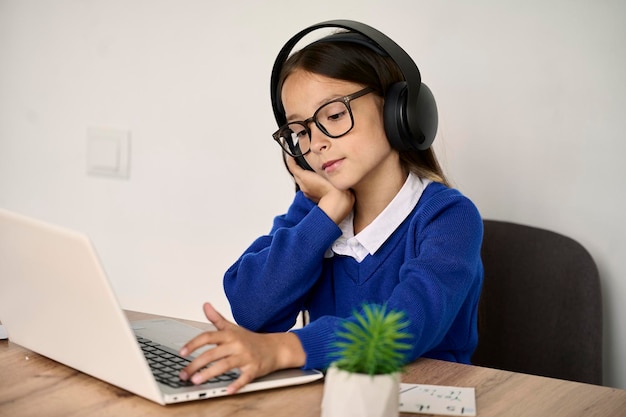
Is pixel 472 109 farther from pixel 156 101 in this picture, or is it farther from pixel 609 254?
pixel 156 101

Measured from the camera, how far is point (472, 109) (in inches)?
69.8

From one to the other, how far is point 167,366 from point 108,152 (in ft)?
5.01

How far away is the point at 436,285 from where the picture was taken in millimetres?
1165

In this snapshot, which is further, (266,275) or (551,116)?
(551,116)

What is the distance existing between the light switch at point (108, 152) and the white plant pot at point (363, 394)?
1726 millimetres

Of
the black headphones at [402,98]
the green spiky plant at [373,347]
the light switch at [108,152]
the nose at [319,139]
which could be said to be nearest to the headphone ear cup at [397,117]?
the black headphones at [402,98]

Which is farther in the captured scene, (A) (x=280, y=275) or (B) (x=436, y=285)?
(A) (x=280, y=275)

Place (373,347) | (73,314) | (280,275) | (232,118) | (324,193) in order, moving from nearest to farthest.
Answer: (373,347)
(73,314)
(280,275)
(324,193)
(232,118)

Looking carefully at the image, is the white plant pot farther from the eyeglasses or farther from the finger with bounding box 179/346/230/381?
the eyeglasses

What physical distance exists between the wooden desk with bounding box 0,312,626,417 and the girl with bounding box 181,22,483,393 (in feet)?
0.63

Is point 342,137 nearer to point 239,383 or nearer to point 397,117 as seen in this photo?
point 397,117

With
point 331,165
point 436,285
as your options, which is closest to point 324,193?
point 331,165

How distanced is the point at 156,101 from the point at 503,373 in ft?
4.96

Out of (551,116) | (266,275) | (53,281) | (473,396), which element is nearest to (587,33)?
(551,116)
